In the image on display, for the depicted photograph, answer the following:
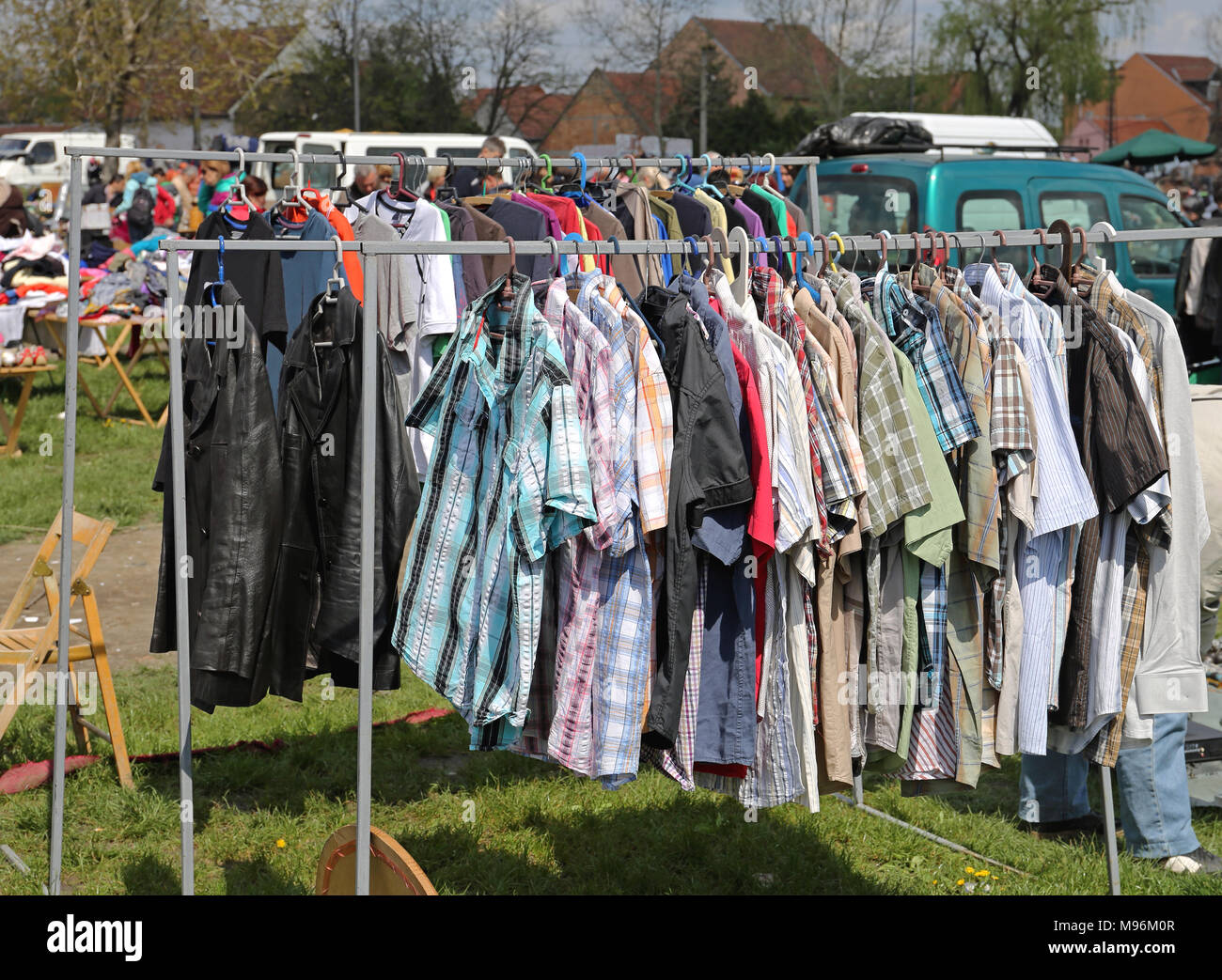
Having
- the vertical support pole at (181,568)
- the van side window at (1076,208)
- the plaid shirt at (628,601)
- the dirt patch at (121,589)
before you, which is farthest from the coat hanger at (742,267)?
the van side window at (1076,208)

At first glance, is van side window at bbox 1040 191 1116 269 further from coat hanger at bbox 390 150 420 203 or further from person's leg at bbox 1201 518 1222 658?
coat hanger at bbox 390 150 420 203

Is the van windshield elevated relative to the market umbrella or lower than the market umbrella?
lower

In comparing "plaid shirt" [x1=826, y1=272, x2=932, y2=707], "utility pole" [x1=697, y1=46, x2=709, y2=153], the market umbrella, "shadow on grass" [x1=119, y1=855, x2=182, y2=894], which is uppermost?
"utility pole" [x1=697, y1=46, x2=709, y2=153]

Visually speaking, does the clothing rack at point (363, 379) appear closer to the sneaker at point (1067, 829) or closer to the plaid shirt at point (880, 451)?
the plaid shirt at point (880, 451)

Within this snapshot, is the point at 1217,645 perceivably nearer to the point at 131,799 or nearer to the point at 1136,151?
the point at 131,799

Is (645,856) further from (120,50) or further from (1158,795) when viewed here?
(120,50)

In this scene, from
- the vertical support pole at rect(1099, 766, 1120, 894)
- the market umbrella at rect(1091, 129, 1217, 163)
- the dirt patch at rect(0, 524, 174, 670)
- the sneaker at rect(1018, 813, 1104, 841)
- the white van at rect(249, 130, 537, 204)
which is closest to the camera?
the vertical support pole at rect(1099, 766, 1120, 894)

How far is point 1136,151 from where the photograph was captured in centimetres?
2056

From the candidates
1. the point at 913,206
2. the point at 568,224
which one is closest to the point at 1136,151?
the point at 913,206

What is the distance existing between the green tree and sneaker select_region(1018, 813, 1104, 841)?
32241 mm

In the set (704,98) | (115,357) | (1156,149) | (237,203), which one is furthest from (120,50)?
(237,203)

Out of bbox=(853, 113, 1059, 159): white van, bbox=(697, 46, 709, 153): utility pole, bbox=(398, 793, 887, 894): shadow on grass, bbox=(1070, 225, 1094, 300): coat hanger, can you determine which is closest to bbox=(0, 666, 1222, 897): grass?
bbox=(398, 793, 887, 894): shadow on grass

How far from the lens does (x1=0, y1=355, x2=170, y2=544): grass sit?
8.41 metres

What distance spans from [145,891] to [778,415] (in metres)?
2.66
